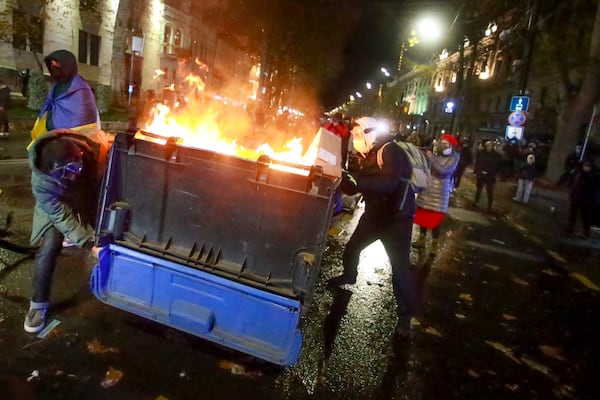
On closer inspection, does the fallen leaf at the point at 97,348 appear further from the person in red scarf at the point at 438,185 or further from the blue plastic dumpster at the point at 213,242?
the person in red scarf at the point at 438,185

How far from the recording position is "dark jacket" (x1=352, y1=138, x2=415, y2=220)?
3922mm

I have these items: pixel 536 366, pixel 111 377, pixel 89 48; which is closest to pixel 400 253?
pixel 536 366

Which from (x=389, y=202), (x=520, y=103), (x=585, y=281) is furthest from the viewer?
(x=520, y=103)

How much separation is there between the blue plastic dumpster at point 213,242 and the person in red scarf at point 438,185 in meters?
4.45

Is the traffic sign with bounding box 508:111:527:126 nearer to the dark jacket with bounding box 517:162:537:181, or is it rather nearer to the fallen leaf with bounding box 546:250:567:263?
the dark jacket with bounding box 517:162:537:181

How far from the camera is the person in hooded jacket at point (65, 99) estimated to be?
3.23 meters

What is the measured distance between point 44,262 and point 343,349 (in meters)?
2.58

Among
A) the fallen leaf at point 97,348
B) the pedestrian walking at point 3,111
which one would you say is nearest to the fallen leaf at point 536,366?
the fallen leaf at point 97,348

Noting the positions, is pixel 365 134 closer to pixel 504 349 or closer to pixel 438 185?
pixel 504 349

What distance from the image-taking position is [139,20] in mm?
35188

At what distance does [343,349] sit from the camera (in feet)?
12.3

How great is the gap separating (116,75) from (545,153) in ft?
85.4

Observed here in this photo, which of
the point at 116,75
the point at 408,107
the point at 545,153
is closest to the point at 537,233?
the point at 545,153

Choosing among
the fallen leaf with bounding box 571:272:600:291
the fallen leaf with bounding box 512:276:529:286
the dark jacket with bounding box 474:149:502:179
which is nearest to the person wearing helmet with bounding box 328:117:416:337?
the fallen leaf with bounding box 512:276:529:286
